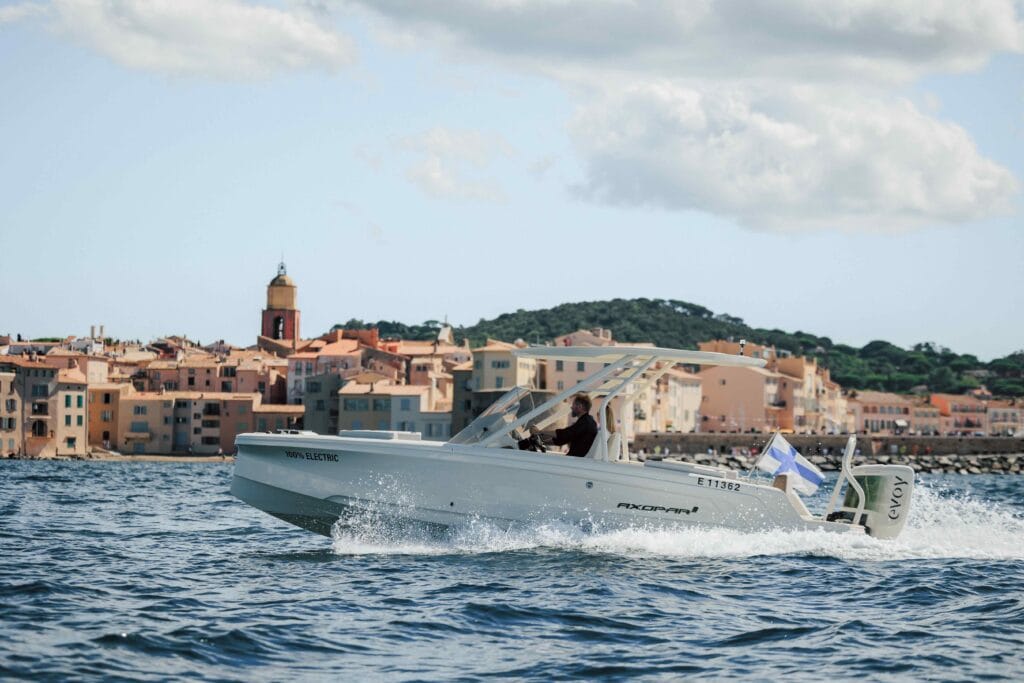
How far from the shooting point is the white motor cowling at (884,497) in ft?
52.6

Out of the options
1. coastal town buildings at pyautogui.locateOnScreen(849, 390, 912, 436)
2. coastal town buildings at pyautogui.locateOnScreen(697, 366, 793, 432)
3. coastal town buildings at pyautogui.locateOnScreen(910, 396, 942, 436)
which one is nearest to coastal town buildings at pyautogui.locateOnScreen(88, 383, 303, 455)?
coastal town buildings at pyautogui.locateOnScreen(697, 366, 793, 432)

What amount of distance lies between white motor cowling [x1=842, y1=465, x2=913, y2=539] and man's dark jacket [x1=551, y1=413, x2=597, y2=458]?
329 centimetres

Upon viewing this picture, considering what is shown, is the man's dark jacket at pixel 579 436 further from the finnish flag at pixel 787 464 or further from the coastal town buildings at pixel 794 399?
the coastal town buildings at pixel 794 399

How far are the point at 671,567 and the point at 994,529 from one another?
6424mm

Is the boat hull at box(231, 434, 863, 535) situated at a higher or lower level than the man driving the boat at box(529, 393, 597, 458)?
lower

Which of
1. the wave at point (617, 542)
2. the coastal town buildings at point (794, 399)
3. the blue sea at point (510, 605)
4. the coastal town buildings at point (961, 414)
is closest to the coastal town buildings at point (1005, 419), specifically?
the coastal town buildings at point (961, 414)

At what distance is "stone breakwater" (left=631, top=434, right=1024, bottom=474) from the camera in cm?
9438

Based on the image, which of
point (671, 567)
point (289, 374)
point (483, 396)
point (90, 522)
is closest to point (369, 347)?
point (289, 374)

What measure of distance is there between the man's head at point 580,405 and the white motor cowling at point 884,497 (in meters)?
3.31

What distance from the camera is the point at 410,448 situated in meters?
14.9

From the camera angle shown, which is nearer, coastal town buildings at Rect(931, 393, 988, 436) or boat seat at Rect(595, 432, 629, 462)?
boat seat at Rect(595, 432, 629, 462)

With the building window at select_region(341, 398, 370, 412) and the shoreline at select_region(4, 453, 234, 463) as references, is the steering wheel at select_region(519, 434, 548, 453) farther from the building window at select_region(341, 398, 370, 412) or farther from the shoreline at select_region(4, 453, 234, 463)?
the building window at select_region(341, 398, 370, 412)

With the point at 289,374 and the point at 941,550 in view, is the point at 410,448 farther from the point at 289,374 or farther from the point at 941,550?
the point at 289,374

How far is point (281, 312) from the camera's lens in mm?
134875
